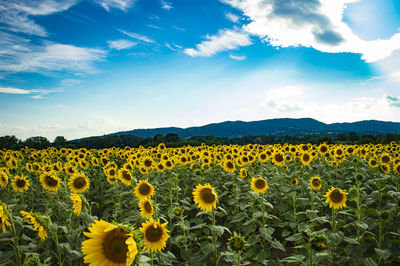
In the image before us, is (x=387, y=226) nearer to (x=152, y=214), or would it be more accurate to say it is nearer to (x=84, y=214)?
(x=152, y=214)

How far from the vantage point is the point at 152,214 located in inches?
181

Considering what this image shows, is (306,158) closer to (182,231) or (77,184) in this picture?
(182,231)

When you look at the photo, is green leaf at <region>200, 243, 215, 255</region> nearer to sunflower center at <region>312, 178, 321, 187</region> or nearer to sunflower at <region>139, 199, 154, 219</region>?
sunflower at <region>139, 199, 154, 219</region>

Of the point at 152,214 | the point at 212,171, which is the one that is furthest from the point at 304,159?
the point at 152,214

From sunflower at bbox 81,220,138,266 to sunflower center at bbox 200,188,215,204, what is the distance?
108 inches

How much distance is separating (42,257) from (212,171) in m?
7.53

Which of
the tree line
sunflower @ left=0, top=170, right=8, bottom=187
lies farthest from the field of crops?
the tree line

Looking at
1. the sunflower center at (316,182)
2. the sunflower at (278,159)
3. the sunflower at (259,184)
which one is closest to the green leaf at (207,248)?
the sunflower at (259,184)

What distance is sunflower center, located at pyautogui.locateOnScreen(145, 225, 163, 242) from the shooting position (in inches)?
129

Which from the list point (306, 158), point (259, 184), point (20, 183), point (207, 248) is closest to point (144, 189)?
point (207, 248)

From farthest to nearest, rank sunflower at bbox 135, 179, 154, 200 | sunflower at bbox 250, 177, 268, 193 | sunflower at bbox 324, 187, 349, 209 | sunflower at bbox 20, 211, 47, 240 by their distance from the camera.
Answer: sunflower at bbox 250, 177, 268, 193 < sunflower at bbox 135, 179, 154, 200 < sunflower at bbox 324, 187, 349, 209 < sunflower at bbox 20, 211, 47, 240

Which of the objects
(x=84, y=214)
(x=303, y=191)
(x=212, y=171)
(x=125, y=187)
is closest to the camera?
(x=84, y=214)

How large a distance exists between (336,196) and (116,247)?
5.00 metres

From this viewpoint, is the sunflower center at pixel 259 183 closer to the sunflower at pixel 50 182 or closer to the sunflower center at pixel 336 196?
the sunflower center at pixel 336 196
